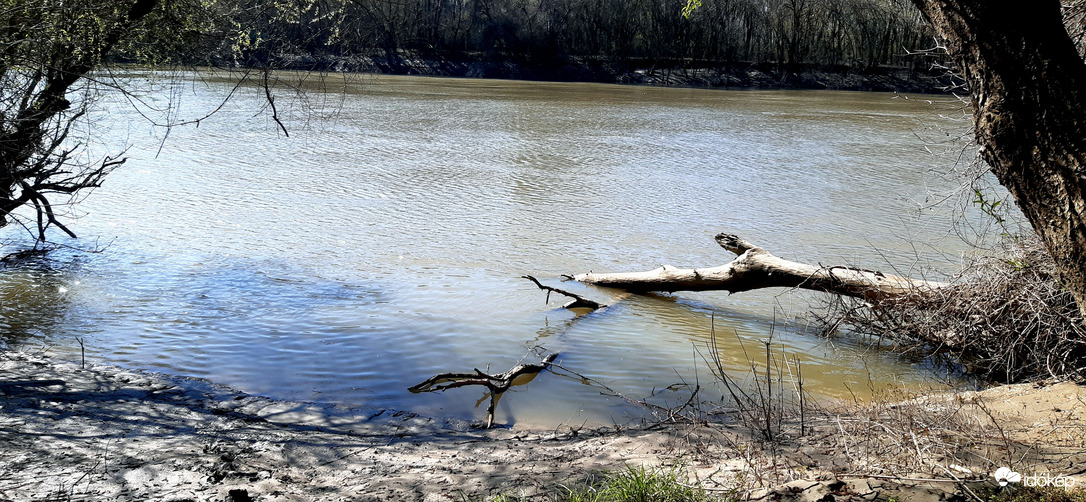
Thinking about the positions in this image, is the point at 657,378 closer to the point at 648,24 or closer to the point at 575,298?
the point at 575,298

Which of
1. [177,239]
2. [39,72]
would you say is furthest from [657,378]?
[177,239]

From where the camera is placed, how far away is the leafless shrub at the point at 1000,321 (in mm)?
5254

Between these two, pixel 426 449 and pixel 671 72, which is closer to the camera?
pixel 426 449

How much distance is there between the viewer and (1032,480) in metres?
3.05

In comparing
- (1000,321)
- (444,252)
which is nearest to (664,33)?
(444,252)

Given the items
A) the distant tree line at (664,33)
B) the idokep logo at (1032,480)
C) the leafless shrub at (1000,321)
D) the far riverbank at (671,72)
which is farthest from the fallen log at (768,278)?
the distant tree line at (664,33)

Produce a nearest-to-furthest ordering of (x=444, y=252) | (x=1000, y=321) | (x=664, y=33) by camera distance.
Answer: (x=1000, y=321)
(x=444, y=252)
(x=664, y=33)

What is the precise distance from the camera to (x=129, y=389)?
17.3 feet

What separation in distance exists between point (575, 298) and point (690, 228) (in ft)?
13.5

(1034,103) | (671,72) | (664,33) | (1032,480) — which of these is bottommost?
(1032,480)

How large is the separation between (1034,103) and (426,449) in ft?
10.7

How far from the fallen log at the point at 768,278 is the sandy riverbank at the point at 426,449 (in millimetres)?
1389

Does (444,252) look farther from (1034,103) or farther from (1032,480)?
(1032,480)

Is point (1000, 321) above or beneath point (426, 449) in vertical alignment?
above
